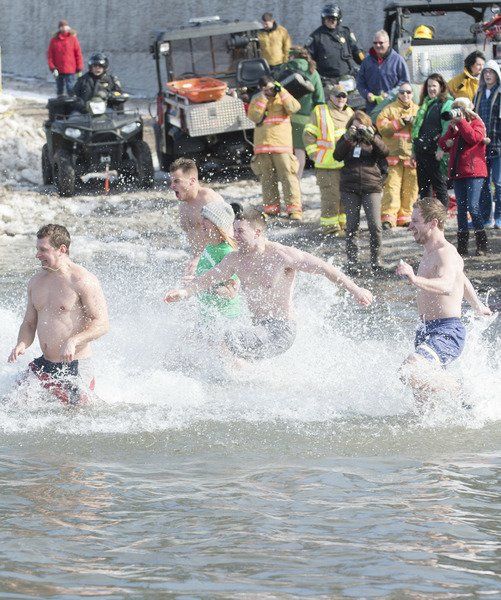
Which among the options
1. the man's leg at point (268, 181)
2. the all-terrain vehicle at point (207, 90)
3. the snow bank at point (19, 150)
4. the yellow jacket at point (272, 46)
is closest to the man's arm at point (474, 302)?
the man's leg at point (268, 181)

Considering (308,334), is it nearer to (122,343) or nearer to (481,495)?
(122,343)

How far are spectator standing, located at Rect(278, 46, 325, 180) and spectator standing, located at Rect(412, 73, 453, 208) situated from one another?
8.12ft

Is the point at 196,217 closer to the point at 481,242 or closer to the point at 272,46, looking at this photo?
the point at 481,242

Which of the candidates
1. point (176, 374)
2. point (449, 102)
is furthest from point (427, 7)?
point (176, 374)

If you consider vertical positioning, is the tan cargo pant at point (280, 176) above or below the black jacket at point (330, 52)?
below

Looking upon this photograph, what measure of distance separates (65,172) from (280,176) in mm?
3181

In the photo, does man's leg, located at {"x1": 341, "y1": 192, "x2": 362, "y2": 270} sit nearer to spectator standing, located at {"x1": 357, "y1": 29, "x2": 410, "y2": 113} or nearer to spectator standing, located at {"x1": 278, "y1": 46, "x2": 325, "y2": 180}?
spectator standing, located at {"x1": 357, "y1": 29, "x2": 410, "y2": 113}

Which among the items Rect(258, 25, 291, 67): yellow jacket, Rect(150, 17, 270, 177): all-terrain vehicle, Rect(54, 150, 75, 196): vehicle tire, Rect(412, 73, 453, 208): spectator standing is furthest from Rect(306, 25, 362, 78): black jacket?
Rect(412, 73, 453, 208): spectator standing

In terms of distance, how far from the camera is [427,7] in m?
15.6

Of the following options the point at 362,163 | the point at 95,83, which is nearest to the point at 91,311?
the point at 362,163

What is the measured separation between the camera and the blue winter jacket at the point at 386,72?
47.0 ft

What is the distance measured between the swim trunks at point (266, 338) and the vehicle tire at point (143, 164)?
774 centimetres

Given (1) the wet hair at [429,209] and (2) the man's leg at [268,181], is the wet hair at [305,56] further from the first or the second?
(1) the wet hair at [429,209]

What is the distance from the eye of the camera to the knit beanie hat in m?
8.98
